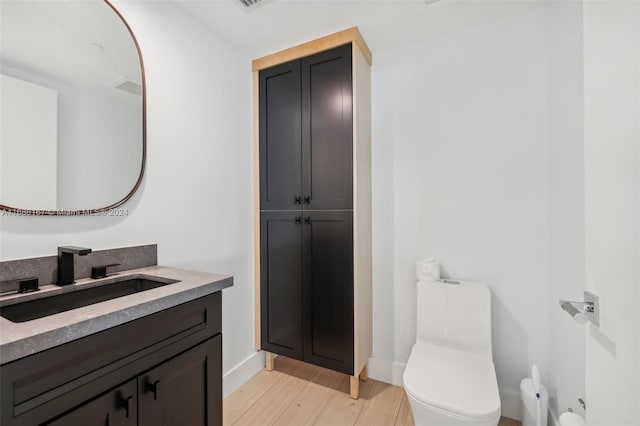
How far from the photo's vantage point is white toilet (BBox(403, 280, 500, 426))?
44.1 inches

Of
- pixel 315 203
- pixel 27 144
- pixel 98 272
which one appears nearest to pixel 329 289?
pixel 315 203

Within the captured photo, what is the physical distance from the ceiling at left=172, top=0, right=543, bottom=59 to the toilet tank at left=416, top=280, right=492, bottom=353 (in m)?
1.62

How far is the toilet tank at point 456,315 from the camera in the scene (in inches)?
60.5

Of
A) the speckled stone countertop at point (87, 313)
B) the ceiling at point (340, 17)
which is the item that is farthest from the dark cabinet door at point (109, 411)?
the ceiling at point (340, 17)

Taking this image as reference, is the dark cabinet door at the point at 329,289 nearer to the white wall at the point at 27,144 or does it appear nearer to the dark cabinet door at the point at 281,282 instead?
the dark cabinet door at the point at 281,282

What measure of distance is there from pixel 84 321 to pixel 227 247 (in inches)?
47.4

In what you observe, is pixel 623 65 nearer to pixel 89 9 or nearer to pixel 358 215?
pixel 358 215

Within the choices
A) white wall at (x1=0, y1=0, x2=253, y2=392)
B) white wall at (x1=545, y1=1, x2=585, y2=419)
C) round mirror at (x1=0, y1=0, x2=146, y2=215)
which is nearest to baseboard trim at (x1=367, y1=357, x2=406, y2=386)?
white wall at (x1=545, y1=1, x2=585, y2=419)

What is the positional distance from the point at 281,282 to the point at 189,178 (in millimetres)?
962

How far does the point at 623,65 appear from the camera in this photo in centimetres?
66

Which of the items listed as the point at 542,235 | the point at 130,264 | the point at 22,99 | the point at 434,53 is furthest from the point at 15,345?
the point at 434,53

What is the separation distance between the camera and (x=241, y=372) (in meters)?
1.97

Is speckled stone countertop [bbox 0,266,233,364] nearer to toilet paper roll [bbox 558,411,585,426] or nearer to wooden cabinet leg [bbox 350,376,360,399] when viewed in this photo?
wooden cabinet leg [bbox 350,376,360,399]

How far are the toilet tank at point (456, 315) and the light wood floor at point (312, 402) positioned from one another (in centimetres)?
50
